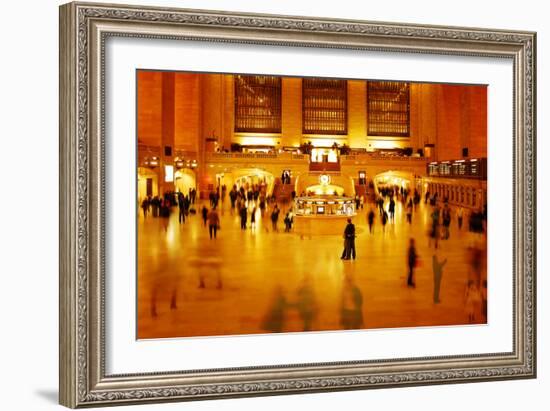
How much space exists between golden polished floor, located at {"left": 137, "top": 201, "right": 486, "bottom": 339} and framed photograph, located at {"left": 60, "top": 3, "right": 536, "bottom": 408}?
2 cm

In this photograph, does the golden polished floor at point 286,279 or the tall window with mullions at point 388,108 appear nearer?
the golden polished floor at point 286,279

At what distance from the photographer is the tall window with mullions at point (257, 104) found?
9.40m

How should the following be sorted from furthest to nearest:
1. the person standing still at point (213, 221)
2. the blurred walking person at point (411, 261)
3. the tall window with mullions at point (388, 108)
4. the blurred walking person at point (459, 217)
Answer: the blurred walking person at point (459, 217), the blurred walking person at point (411, 261), the tall window with mullions at point (388, 108), the person standing still at point (213, 221)

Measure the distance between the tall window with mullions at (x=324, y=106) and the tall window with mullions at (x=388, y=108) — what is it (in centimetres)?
30

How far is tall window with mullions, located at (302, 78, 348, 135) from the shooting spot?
9469mm

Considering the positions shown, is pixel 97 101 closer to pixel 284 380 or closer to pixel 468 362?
pixel 284 380

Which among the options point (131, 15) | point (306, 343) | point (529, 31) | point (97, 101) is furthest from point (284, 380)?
point (529, 31)

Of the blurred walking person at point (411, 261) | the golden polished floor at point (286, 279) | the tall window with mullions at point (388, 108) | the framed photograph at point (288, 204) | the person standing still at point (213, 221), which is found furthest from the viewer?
the blurred walking person at point (411, 261)

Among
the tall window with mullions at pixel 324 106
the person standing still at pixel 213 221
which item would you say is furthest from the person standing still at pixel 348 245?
the person standing still at pixel 213 221

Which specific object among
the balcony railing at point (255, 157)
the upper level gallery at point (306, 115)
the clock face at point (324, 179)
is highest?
the upper level gallery at point (306, 115)

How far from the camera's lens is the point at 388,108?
9.77 m

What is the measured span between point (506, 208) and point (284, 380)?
3.33 m

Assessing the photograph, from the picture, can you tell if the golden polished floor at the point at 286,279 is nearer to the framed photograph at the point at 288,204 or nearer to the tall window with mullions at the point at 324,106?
the framed photograph at the point at 288,204

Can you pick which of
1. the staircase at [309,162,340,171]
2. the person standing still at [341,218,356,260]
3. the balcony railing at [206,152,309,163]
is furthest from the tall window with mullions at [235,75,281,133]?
the person standing still at [341,218,356,260]
